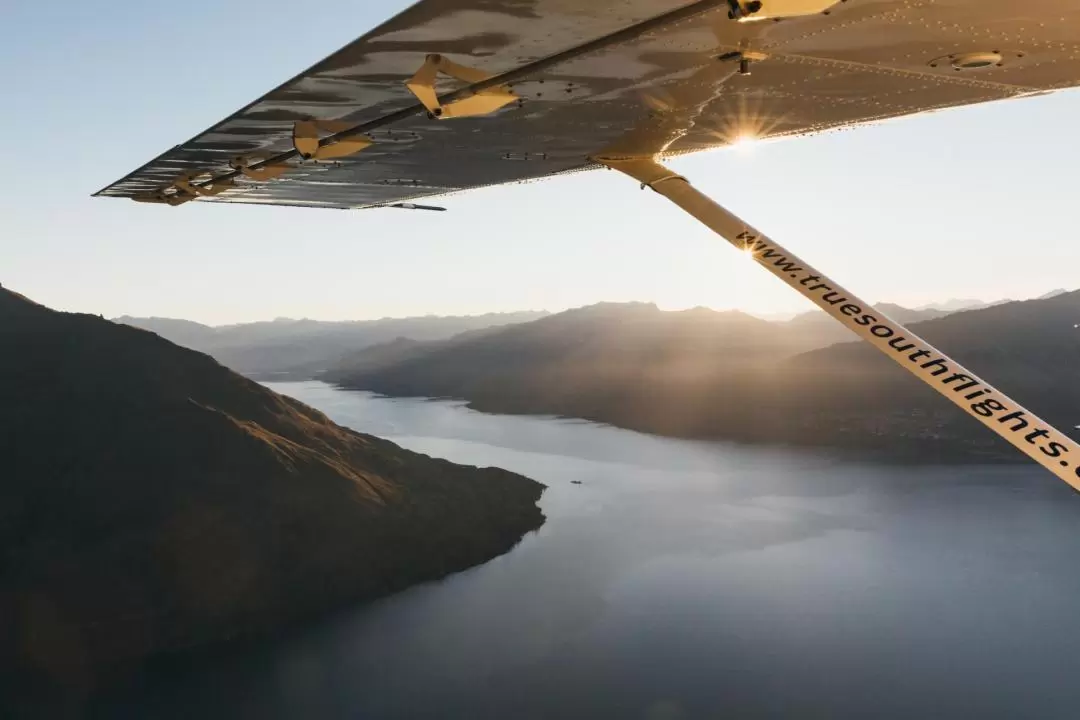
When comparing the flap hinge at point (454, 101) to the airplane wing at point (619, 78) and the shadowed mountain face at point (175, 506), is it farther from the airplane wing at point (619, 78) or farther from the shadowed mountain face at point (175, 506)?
the shadowed mountain face at point (175, 506)

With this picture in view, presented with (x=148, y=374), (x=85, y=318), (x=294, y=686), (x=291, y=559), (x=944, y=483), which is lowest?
(x=294, y=686)

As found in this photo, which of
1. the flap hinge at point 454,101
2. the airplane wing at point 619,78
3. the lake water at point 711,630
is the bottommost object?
the lake water at point 711,630

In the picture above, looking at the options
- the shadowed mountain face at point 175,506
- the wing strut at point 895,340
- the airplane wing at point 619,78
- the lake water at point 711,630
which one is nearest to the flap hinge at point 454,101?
the airplane wing at point 619,78

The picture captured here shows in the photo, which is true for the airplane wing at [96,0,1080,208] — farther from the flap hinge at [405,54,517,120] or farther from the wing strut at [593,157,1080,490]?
the wing strut at [593,157,1080,490]

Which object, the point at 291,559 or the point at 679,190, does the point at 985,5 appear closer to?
the point at 679,190

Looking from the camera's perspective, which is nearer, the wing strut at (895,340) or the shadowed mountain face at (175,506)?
the wing strut at (895,340)

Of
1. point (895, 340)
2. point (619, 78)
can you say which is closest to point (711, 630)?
point (895, 340)

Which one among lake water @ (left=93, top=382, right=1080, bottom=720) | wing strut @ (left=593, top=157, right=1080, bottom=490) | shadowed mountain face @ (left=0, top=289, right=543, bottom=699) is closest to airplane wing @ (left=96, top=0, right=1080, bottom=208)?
wing strut @ (left=593, top=157, right=1080, bottom=490)

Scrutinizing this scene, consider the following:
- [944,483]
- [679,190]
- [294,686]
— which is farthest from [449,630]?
[944,483]
